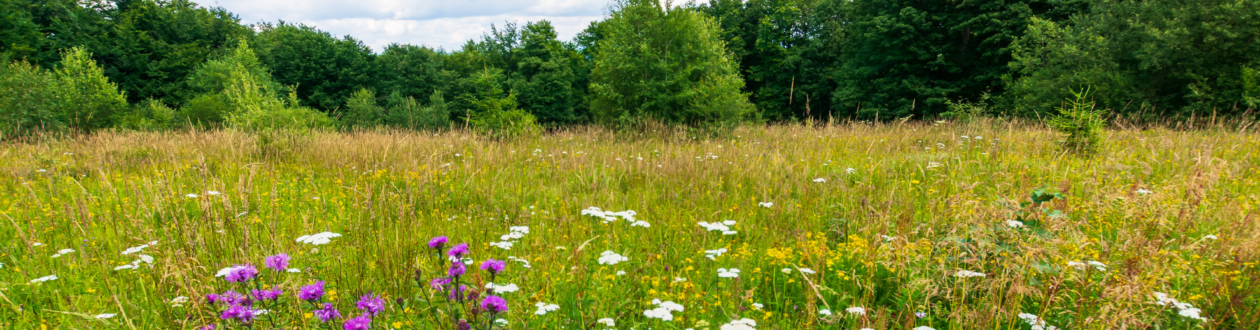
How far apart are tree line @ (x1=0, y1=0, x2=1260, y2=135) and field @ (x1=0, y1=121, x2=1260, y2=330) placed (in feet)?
15.3

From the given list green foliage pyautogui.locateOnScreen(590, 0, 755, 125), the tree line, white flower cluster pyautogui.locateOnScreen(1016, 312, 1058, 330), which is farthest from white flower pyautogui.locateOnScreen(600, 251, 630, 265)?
green foliage pyautogui.locateOnScreen(590, 0, 755, 125)

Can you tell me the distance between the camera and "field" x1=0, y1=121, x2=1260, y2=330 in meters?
1.81

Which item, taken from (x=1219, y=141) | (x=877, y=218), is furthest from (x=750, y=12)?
(x=877, y=218)

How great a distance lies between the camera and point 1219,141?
5.91 meters

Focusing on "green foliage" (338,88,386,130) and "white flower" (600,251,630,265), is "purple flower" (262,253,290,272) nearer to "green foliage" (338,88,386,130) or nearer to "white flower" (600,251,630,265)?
"white flower" (600,251,630,265)

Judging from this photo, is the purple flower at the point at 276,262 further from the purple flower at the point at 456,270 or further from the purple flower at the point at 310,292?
the purple flower at the point at 456,270

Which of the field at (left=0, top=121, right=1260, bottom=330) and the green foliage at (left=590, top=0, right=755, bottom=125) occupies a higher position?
the green foliage at (left=590, top=0, right=755, bottom=125)

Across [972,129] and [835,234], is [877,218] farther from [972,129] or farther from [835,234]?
[972,129]

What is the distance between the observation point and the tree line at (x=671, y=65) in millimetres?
11281

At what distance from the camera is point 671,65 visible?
10.6 metres

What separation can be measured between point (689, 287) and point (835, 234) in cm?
135

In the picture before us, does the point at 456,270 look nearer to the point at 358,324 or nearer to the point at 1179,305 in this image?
the point at 358,324

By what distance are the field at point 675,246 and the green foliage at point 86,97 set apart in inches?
820

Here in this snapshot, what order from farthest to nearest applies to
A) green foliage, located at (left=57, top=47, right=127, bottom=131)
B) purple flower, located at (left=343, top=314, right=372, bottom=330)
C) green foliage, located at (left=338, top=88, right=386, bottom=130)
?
green foliage, located at (left=338, top=88, right=386, bottom=130)
green foliage, located at (left=57, top=47, right=127, bottom=131)
purple flower, located at (left=343, top=314, right=372, bottom=330)
